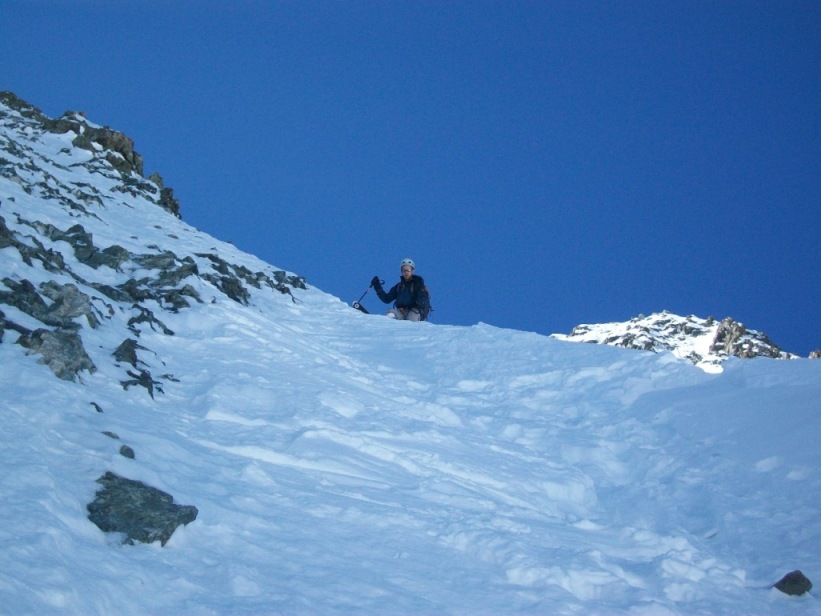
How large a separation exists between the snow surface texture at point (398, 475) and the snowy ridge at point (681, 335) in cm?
10296

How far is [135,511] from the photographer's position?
5656 mm

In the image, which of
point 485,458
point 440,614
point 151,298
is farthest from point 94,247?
point 440,614

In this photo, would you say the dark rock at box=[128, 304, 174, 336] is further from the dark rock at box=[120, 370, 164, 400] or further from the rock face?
the dark rock at box=[120, 370, 164, 400]

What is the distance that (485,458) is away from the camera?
9.52m

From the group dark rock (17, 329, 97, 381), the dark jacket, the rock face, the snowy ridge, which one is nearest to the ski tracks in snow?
the rock face

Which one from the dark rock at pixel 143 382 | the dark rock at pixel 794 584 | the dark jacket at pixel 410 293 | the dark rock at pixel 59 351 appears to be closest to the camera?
the dark rock at pixel 794 584

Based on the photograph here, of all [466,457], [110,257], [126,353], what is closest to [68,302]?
[126,353]

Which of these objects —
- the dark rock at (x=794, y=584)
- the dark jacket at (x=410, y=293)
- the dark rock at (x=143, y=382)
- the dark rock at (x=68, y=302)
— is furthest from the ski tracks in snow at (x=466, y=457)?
the dark jacket at (x=410, y=293)

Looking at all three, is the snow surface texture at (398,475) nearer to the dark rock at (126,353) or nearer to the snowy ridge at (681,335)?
the dark rock at (126,353)

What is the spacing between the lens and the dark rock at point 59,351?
7.81 meters

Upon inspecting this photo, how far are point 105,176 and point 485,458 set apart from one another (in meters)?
21.8

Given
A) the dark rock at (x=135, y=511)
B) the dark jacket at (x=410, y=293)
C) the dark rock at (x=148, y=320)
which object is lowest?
the dark rock at (x=135, y=511)

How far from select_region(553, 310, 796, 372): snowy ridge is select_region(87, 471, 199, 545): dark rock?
360 ft

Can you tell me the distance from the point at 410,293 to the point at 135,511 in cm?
1534
